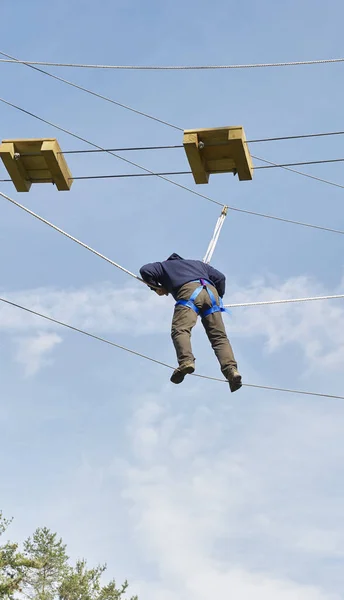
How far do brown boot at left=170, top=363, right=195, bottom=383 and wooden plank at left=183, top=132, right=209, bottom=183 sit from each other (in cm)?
137

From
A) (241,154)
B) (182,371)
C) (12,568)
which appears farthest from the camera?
(12,568)

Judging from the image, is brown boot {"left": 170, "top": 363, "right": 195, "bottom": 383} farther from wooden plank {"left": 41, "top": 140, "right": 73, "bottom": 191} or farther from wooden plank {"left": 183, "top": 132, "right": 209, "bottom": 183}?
wooden plank {"left": 41, "top": 140, "right": 73, "bottom": 191}

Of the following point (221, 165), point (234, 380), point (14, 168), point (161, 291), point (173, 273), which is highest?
point (221, 165)

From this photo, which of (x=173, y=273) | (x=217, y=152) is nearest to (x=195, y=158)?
(x=217, y=152)

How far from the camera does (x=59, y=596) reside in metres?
24.0

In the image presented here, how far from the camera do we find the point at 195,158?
675cm

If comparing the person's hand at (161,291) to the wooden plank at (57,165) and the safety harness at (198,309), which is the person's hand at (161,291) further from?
the wooden plank at (57,165)

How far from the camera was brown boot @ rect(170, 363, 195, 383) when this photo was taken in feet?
21.5

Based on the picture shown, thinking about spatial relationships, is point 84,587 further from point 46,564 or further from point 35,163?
point 35,163

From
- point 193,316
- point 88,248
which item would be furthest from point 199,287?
point 88,248

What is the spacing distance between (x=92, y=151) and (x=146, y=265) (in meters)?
0.95

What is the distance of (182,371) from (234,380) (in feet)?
1.33

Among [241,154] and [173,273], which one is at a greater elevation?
[241,154]

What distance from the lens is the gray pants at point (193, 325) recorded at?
22.1ft
